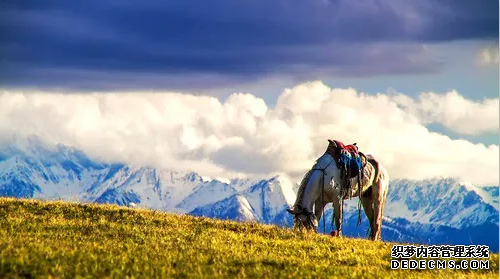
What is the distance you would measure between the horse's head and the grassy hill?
113 inches

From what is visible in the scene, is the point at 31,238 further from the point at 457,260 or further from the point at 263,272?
the point at 457,260

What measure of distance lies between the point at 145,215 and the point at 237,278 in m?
12.8

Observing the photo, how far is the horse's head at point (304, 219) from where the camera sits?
116 feet

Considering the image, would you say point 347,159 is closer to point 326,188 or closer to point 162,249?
point 326,188

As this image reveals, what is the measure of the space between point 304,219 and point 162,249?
11.9 meters

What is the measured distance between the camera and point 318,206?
36.8 meters

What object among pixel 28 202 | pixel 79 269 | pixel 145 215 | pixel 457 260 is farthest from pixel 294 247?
pixel 28 202

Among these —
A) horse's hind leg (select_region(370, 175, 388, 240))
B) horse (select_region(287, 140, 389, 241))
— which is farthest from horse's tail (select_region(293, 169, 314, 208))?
horse's hind leg (select_region(370, 175, 388, 240))

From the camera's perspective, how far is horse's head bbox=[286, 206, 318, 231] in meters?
35.2

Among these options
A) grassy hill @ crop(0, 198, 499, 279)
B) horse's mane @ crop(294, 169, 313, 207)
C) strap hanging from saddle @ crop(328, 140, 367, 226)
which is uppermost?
strap hanging from saddle @ crop(328, 140, 367, 226)

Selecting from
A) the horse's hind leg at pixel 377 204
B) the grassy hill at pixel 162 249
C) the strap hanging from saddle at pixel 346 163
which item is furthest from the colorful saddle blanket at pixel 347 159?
the grassy hill at pixel 162 249

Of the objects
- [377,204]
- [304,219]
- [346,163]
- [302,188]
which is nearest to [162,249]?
[304,219]

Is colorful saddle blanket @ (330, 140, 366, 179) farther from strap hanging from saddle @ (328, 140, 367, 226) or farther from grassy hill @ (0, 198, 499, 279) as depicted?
grassy hill @ (0, 198, 499, 279)

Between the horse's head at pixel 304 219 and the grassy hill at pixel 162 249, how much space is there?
2871 mm
